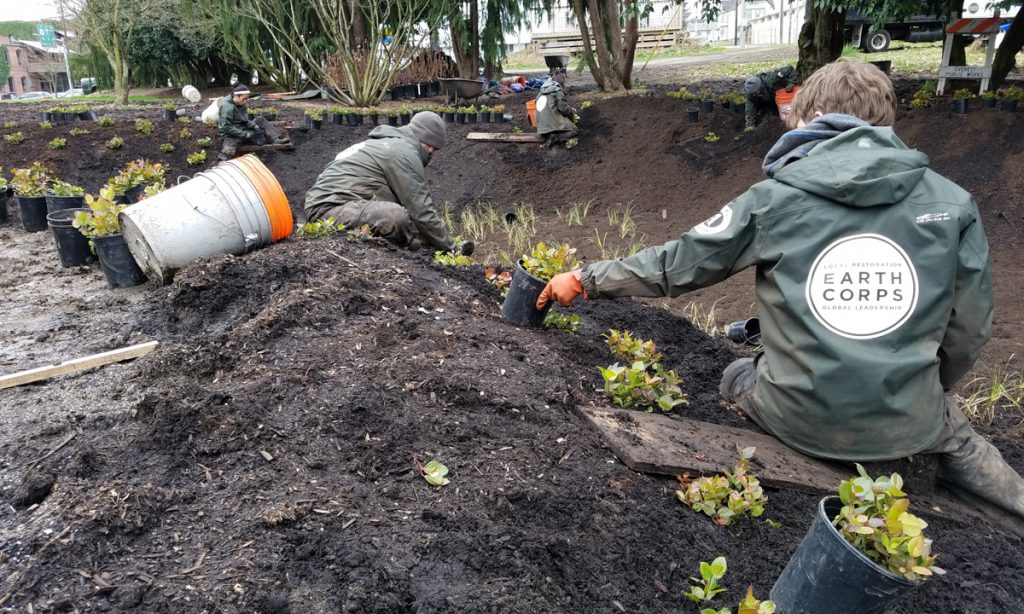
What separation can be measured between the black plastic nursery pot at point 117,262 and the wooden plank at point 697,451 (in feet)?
12.8

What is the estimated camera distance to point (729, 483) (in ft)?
7.72

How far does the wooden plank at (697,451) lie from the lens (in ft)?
8.07

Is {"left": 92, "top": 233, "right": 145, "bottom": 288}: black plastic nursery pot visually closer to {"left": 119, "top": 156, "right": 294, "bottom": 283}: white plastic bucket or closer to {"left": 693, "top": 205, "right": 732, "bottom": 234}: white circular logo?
{"left": 119, "top": 156, "right": 294, "bottom": 283}: white plastic bucket

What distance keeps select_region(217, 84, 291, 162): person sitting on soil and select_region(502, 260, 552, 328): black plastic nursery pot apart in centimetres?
790

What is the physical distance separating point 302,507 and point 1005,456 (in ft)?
10.1

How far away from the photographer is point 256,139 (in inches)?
434

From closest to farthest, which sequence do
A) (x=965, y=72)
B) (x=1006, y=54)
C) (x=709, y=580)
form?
(x=709, y=580)
(x=965, y=72)
(x=1006, y=54)

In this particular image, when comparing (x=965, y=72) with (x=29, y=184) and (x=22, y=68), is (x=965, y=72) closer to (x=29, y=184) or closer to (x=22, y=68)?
(x=29, y=184)

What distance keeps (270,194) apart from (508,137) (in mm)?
5989

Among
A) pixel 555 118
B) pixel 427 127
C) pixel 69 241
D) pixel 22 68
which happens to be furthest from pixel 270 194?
pixel 22 68

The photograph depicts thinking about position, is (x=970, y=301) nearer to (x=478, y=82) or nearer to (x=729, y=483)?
(x=729, y=483)

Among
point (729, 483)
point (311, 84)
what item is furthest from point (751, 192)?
point (311, 84)

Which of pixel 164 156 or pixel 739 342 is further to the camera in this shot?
pixel 164 156

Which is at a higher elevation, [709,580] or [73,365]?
[73,365]
